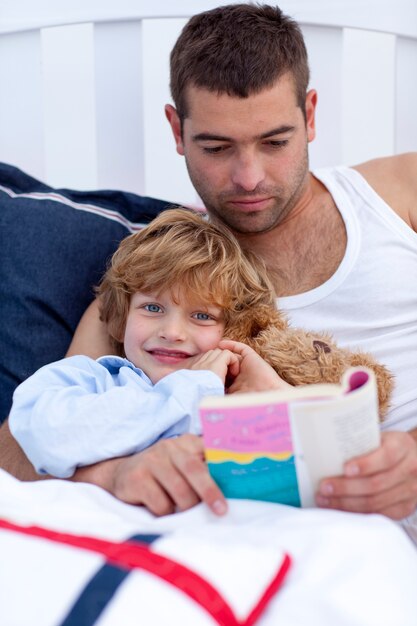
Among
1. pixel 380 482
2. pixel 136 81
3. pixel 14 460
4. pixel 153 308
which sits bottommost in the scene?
pixel 14 460

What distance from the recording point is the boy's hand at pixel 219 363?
126 cm

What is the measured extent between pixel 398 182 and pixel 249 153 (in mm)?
347

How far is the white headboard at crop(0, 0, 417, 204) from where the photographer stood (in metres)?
2.10

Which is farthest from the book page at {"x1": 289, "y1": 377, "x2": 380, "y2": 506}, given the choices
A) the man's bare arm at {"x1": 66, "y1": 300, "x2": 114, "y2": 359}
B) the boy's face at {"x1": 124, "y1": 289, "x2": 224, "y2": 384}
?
the man's bare arm at {"x1": 66, "y1": 300, "x2": 114, "y2": 359}

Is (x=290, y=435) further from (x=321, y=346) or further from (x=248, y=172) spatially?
(x=248, y=172)

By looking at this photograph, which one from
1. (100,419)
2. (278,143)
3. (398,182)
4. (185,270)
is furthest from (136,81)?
(100,419)

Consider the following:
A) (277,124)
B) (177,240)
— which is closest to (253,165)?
(277,124)

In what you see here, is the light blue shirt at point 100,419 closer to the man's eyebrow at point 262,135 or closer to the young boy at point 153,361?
the young boy at point 153,361

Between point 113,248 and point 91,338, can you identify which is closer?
point 91,338

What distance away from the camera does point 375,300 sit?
1560mm

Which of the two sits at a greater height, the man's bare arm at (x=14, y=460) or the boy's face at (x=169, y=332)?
the boy's face at (x=169, y=332)

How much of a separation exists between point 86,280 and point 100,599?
1.01 m

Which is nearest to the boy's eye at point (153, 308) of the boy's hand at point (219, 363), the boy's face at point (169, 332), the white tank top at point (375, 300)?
the boy's face at point (169, 332)

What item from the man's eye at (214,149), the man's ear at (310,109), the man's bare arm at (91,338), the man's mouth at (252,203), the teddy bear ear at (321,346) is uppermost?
the man's ear at (310,109)
